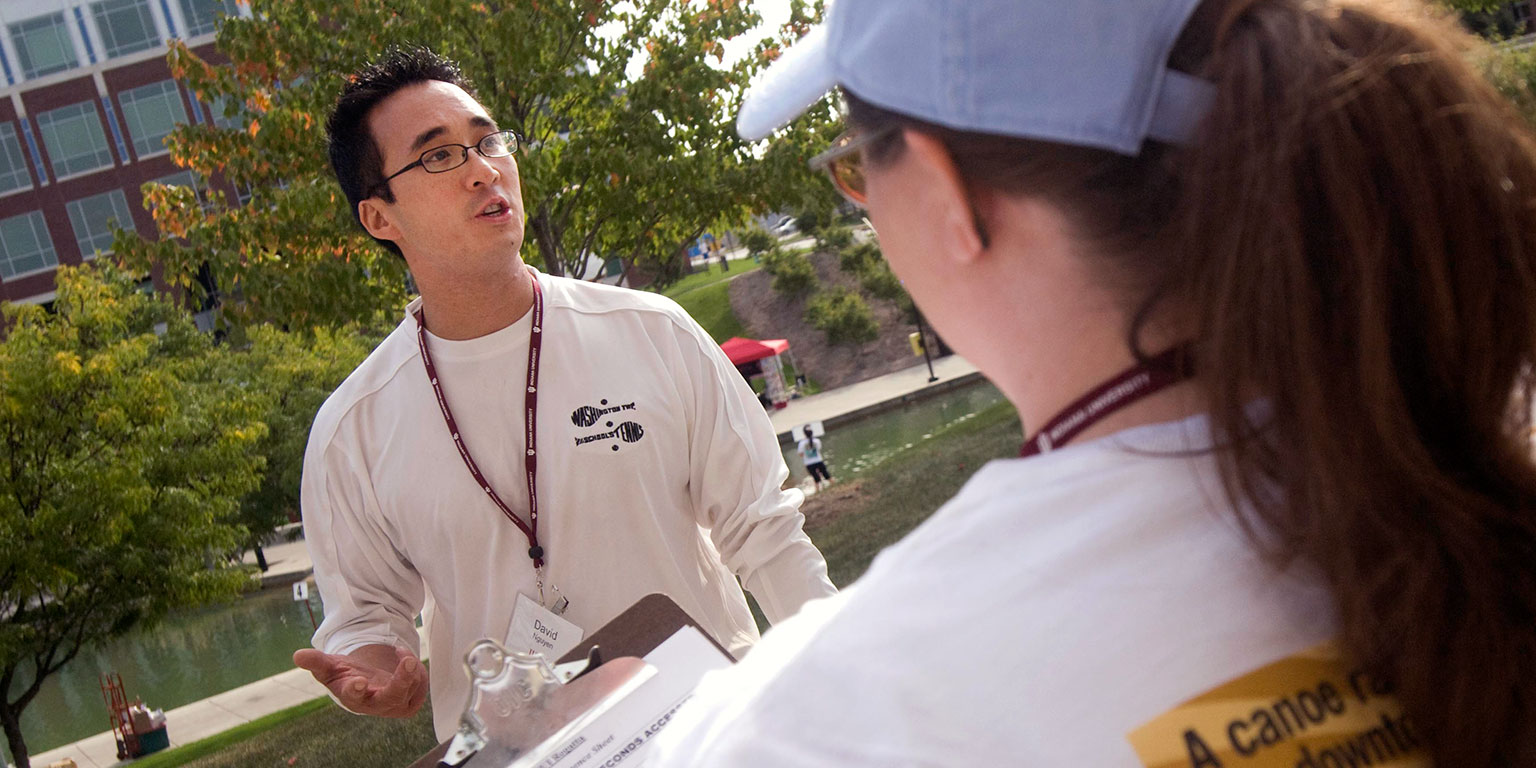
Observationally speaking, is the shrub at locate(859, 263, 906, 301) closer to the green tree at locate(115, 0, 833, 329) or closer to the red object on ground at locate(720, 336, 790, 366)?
the red object on ground at locate(720, 336, 790, 366)

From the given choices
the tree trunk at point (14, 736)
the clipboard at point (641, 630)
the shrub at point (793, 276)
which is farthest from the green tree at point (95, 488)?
the shrub at point (793, 276)

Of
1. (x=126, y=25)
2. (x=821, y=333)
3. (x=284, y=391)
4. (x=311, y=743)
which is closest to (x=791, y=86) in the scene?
(x=311, y=743)

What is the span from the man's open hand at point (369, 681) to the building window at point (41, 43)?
56.7m

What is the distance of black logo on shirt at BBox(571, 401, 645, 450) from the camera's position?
3049 mm

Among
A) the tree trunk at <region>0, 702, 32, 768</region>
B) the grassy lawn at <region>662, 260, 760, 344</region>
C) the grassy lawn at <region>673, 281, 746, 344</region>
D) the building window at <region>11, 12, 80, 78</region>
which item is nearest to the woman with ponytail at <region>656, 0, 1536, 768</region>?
the tree trunk at <region>0, 702, 32, 768</region>

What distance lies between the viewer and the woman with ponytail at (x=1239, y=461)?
96 centimetres

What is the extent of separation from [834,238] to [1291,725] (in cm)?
4345

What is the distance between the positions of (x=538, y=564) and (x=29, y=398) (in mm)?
11510

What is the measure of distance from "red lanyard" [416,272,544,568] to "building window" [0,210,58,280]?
2173 inches

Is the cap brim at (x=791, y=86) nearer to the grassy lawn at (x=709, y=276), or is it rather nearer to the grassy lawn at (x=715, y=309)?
the grassy lawn at (x=715, y=309)

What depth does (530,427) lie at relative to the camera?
307 cm

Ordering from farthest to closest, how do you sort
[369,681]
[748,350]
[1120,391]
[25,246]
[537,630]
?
1. [25,246]
2. [748,350]
3. [537,630]
4. [369,681]
5. [1120,391]

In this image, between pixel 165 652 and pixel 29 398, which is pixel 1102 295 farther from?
pixel 165 652

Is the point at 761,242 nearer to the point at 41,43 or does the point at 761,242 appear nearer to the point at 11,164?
the point at 41,43
